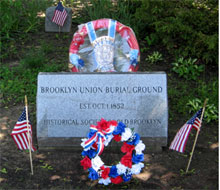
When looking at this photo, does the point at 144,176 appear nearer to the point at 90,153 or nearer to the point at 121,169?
the point at 121,169

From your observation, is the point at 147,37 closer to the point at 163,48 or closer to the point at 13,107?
the point at 163,48

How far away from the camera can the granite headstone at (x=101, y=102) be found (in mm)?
4488

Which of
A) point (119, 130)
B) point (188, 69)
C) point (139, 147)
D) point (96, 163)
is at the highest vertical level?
point (188, 69)

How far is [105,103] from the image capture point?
4539mm

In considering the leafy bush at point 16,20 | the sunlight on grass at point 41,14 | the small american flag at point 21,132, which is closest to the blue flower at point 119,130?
the small american flag at point 21,132

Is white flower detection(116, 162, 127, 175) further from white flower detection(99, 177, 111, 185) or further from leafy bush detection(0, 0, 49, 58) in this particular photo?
leafy bush detection(0, 0, 49, 58)

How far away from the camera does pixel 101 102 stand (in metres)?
4.54

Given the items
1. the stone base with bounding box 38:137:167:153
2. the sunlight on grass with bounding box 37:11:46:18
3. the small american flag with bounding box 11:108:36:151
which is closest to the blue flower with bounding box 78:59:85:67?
the stone base with bounding box 38:137:167:153

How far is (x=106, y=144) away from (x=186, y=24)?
3.71 meters

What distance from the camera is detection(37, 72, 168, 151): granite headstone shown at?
4488 millimetres

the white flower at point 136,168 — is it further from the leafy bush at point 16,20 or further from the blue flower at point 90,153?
the leafy bush at point 16,20

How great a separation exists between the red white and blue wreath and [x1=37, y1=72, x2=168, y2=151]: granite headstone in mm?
689

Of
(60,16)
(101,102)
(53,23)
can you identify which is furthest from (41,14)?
(101,102)

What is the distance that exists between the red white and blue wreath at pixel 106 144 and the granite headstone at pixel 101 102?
2.26 feet
